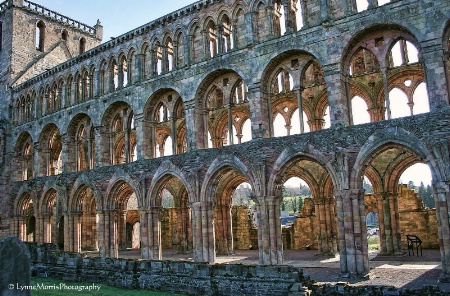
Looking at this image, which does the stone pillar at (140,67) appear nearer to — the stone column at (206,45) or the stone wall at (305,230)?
the stone column at (206,45)

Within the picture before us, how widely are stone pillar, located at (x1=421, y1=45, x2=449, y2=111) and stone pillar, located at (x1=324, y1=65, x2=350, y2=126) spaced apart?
3.00m

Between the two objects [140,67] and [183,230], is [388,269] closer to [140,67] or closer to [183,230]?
[183,230]

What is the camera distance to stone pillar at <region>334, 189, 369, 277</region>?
14898mm

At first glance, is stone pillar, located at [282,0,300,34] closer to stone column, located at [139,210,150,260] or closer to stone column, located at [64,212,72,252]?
stone column, located at [139,210,150,260]

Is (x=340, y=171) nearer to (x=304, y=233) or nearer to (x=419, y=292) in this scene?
(x=419, y=292)

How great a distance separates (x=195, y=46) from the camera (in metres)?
21.1

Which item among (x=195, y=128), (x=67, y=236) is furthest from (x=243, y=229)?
(x=67, y=236)

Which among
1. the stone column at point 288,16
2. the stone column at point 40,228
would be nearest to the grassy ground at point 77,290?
the stone column at point 288,16

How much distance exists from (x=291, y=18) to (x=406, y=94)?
748cm

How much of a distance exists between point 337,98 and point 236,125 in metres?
10.6

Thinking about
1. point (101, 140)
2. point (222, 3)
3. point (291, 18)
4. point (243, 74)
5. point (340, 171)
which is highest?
point (222, 3)

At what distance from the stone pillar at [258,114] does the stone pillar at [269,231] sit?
9.23ft

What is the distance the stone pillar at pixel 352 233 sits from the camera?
14.9m

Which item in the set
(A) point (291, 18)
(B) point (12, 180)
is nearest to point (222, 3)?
(A) point (291, 18)
